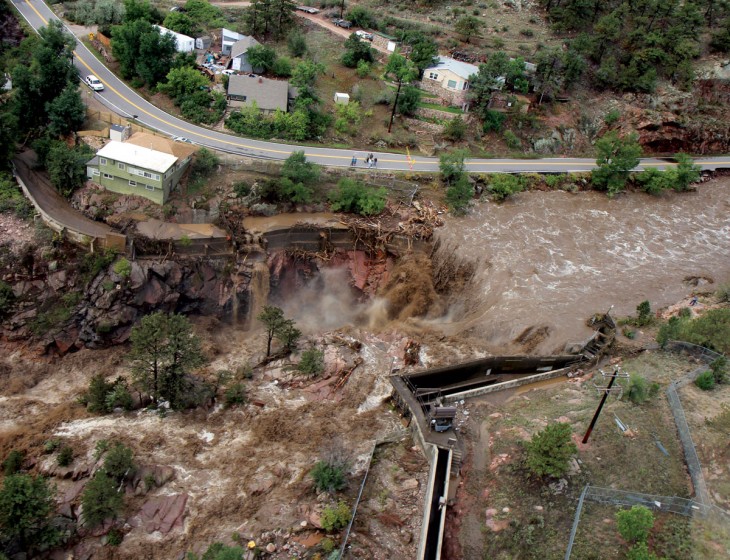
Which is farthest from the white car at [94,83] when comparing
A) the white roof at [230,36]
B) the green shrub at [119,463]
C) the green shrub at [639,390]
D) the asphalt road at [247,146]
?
the green shrub at [639,390]

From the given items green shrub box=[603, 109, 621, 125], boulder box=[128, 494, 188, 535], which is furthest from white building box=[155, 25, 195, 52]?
boulder box=[128, 494, 188, 535]

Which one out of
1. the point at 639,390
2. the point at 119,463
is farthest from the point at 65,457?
the point at 639,390

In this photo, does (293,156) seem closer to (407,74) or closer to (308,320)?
(308,320)

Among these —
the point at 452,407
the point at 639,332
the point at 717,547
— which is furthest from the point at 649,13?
the point at 717,547

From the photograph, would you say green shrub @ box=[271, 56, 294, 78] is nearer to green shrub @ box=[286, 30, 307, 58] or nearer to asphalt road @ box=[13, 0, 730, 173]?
green shrub @ box=[286, 30, 307, 58]

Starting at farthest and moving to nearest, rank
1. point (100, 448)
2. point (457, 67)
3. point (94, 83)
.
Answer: point (457, 67)
point (94, 83)
point (100, 448)

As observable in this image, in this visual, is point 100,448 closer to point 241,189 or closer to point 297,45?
point 241,189

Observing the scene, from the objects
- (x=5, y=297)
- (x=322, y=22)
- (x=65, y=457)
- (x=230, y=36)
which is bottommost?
(x=65, y=457)
